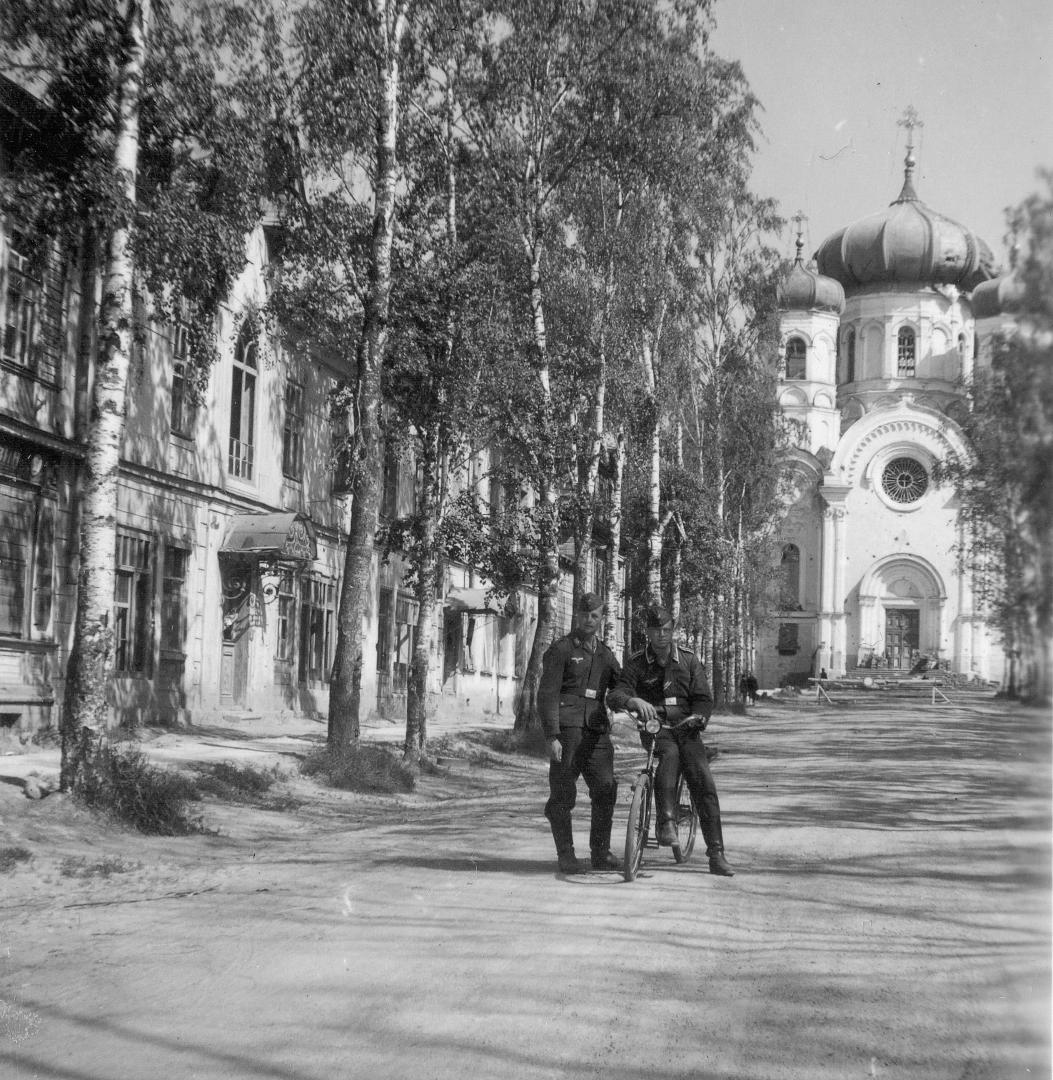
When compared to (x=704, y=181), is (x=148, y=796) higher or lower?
lower

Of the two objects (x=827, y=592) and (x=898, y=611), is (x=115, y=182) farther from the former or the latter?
(x=898, y=611)

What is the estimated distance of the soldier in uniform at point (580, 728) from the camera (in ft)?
29.3

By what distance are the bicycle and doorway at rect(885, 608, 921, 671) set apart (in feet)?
205

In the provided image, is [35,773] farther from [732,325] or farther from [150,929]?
[732,325]

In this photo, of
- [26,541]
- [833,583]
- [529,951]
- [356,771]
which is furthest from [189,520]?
[833,583]

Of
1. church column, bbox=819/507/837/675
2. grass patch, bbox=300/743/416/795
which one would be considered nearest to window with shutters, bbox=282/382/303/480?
grass patch, bbox=300/743/416/795

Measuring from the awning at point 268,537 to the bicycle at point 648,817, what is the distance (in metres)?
13.9

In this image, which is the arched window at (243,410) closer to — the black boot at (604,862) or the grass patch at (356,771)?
the grass patch at (356,771)

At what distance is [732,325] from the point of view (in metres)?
41.5

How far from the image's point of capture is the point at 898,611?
7188 centimetres

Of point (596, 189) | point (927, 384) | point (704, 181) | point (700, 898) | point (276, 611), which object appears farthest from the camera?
point (927, 384)

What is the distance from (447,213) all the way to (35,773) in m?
12.2

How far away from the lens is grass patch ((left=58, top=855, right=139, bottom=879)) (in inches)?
360

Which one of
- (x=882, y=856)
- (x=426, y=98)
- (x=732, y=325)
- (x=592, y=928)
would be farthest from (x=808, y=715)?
(x=592, y=928)
